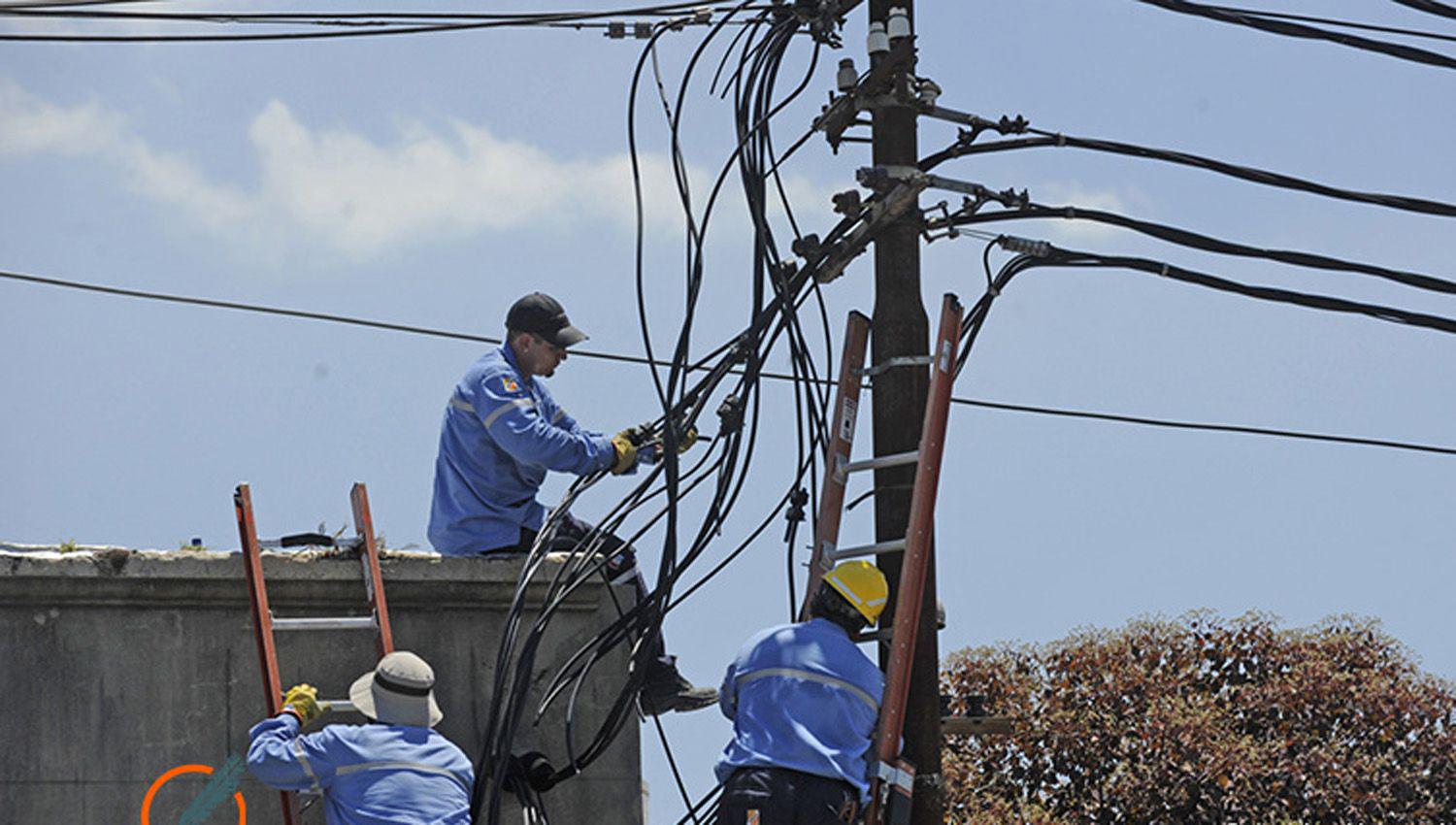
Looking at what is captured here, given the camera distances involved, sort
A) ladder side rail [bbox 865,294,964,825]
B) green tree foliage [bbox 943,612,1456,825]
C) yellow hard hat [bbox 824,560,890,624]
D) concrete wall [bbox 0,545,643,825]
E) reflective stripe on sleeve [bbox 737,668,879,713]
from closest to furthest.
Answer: reflective stripe on sleeve [bbox 737,668,879,713]
ladder side rail [bbox 865,294,964,825]
yellow hard hat [bbox 824,560,890,624]
concrete wall [bbox 0,545,643,825]
green tree foliage [bbox 943,612,1456,825]

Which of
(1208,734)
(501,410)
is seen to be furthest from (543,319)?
(1208,734)

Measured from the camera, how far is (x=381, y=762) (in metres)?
8.12

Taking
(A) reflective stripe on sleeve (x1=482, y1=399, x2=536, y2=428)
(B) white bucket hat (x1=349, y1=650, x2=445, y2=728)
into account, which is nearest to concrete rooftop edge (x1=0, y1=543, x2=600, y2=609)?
(A) reflective stripe on sleeve (x1=482, y1=399, x2=536, y2=428)

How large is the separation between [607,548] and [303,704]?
1648mm

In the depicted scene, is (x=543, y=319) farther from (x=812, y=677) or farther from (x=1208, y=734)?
(x=1208, y=734)

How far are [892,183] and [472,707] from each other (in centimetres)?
299

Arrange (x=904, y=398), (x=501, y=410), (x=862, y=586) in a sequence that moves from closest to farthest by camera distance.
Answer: (x=862, y=586) < (x=904, y=398) < (x=501, y=410)

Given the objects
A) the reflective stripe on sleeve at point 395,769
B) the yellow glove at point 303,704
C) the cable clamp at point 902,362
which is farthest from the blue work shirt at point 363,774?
the cable clamp at point 902,362

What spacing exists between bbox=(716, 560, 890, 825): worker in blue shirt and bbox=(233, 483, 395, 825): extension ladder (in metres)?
1.60

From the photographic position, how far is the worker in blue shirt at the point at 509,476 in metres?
9.55

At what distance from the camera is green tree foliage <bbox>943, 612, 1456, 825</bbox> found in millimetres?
16719

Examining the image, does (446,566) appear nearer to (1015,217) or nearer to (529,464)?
(529,464)

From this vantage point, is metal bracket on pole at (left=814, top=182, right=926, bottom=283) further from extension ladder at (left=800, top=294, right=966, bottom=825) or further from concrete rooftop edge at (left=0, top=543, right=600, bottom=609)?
Result: concrete rooftop edge at (left=0, top=543, right=600, bottom=609)

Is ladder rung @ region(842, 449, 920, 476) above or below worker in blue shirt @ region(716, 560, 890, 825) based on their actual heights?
above
